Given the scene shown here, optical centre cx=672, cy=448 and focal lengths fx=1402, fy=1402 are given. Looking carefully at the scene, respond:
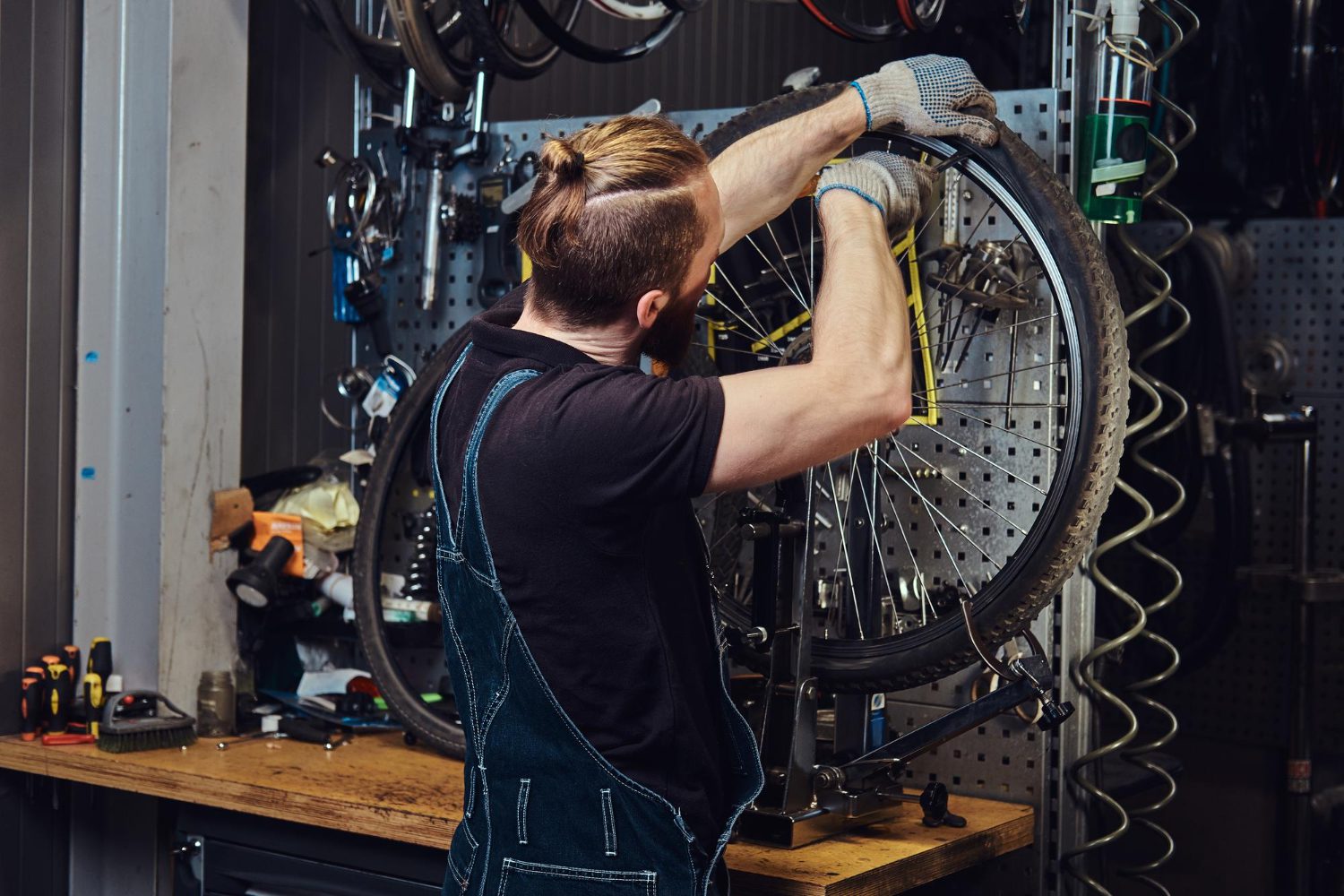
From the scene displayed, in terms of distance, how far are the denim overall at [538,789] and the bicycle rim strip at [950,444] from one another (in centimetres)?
52

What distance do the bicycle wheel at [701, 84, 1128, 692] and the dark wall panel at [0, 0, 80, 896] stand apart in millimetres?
1077

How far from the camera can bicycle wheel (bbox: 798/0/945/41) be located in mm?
1995

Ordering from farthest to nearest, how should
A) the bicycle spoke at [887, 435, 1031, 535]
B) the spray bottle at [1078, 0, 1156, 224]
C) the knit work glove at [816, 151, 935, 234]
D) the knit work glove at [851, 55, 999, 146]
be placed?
the bicycle spoke at [887, 435, 1031, 535] → the spray bottle at [1078, 0, 1156, 224] → the knit work glove at [851, 55, 999, 146] → the knit work glove at [816, 151, 935, 234]

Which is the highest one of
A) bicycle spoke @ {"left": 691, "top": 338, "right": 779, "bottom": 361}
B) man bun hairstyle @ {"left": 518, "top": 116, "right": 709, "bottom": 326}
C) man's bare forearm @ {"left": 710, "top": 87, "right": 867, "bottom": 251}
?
man's bare forearm @ {"left": 710, "top": 87, "right": 867, "bottom": 251}

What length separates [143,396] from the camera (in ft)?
7.47

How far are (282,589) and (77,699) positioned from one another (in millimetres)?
362

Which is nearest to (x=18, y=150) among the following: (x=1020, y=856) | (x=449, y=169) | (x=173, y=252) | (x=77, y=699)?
(x=173, y=252)

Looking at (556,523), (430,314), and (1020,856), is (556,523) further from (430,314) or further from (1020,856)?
(430,314)

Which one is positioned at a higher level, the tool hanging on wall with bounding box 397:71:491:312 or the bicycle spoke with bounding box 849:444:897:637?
the tool hanging on wall with bounding box 397:71:491:312

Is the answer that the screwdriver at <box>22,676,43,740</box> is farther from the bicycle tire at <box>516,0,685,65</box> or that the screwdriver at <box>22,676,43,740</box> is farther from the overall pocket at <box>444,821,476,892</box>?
the bicycle tire at <box>516,0,685,65</box>

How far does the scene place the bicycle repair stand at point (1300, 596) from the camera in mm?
2738

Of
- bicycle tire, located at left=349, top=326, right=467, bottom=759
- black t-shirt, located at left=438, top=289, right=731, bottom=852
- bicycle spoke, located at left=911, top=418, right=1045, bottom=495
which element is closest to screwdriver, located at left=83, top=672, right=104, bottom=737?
bicycle tire, located at left=349, top=326, right=467, bottom=759

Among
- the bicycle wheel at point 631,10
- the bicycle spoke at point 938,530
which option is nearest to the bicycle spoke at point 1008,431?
the bicycle spoke at point 938,530

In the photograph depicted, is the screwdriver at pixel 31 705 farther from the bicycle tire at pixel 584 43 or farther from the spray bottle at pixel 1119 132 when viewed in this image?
the spray bottle at pixel 1119 132
